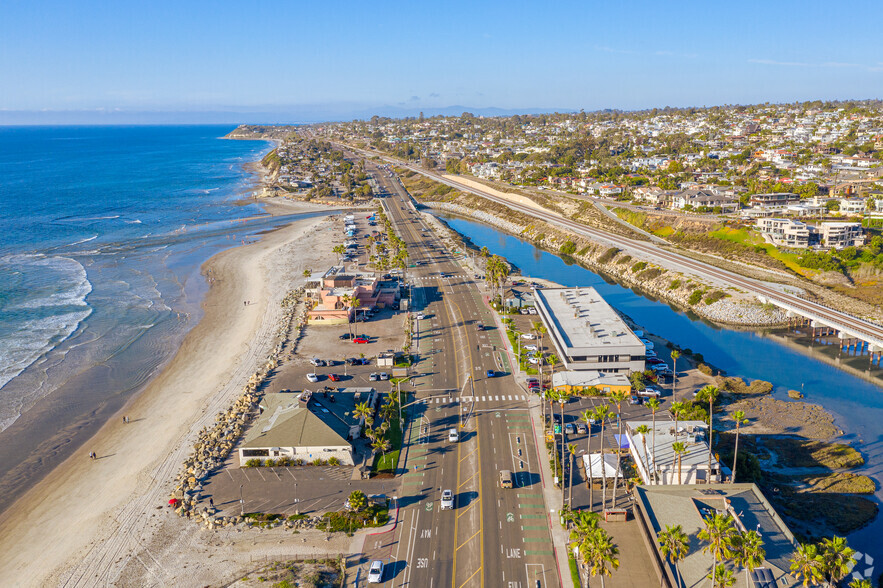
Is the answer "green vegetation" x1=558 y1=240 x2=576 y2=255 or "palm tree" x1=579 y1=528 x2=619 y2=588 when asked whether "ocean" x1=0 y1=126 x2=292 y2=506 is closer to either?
"palm tree" x1=579 y1=528 x2=619 y2=588

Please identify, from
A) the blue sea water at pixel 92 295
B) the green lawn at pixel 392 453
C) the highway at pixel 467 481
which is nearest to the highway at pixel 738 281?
the highway at pixel 467 481

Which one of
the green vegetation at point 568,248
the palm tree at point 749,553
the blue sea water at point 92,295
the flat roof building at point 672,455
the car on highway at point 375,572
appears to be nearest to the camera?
→ the palm tree at point 749,553

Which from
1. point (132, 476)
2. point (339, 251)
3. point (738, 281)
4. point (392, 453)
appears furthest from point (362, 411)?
point (738, 281)

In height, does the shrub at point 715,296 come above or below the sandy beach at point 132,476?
above

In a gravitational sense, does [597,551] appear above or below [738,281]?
above

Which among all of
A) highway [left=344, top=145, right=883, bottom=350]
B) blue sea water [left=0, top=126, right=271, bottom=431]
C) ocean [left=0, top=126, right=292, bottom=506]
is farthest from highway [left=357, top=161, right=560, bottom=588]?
highway [left=344, top=145, right=883, bottom=350]

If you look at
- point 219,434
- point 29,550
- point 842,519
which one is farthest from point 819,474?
point 29,550

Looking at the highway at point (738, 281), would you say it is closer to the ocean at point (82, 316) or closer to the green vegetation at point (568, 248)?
the green vegetation at point (568, 248)

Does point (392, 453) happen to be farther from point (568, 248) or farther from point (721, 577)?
point (568, 248)
